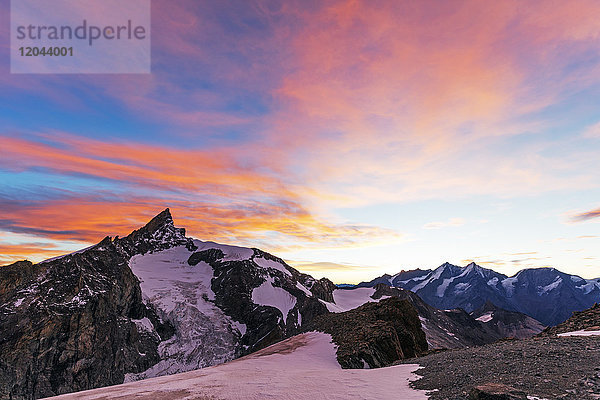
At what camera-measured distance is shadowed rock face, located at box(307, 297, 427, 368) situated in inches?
1069

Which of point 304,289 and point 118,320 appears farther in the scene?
point 304,289

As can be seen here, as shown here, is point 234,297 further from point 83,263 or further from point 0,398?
point 0,398

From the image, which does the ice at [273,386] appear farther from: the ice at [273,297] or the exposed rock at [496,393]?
the ice at [273,297]

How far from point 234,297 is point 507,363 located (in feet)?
523

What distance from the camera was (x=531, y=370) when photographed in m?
12.9

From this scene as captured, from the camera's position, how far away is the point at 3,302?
103500 millimetres

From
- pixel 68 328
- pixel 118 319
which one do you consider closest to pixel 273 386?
pixel 68 328

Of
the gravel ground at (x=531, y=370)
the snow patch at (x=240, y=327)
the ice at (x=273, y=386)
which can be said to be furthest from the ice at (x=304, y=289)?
the gravel ground at (x=531, y=370)

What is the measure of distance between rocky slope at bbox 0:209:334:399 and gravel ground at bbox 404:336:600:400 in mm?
113489

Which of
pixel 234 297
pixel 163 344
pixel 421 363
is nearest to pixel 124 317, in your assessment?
pixel 163 344

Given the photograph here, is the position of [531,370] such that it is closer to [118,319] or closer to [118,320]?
[118,320]

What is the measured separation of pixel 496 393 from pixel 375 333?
22336 millimetres

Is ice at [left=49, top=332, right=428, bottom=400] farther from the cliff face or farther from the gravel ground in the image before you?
the cliff face

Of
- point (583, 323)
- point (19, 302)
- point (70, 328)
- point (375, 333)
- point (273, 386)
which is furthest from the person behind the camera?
point (70, 328)
